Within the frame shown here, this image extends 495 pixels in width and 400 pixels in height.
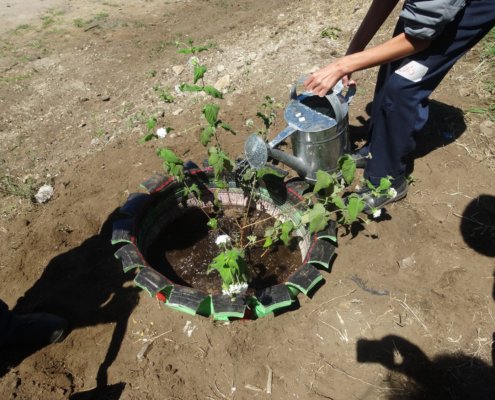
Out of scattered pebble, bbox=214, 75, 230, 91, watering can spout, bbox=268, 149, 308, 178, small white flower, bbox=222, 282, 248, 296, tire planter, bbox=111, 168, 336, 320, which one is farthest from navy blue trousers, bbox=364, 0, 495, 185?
scattered pebble, bbox=214, 75, 230, 91

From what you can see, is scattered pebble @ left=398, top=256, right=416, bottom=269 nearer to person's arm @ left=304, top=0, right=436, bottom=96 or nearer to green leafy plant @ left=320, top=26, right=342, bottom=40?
person's arm @ left=304, top=0, right=436, bottom=96

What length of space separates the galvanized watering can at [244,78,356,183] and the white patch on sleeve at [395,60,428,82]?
33 cm

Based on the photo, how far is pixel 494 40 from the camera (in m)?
3.87

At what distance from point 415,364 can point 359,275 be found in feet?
1.88

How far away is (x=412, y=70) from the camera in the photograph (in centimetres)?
217

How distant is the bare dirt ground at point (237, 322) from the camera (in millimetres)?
2008

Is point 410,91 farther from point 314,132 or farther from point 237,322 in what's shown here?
point 237,322

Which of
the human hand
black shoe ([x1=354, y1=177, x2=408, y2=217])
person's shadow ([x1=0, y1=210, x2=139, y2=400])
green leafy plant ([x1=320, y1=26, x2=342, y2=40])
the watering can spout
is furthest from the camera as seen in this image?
green leafy plant ([x1=320, y1=26, x2=342, y2=40])

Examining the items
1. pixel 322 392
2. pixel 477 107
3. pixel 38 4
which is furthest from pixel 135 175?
pixel 38 4

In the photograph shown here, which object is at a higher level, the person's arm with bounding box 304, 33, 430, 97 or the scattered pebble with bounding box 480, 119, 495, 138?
the person's arm with bounding box 304, 33, 430, 97

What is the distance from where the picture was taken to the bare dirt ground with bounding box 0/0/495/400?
6.59 feet

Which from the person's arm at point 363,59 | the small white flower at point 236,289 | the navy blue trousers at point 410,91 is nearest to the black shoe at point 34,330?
the small white flower at point 236,289

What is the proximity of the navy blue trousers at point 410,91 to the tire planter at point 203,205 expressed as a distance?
604 millimetres

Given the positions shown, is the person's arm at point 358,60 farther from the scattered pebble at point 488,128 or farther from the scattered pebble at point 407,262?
the scattered pebble at point 488,128
